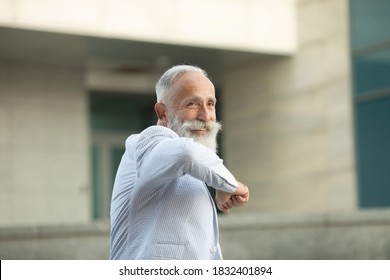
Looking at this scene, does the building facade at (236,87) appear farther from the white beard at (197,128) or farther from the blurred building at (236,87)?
the white beard at (197,128)

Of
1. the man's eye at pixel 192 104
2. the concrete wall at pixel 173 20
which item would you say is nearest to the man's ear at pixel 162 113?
the man's eye at pixel 192 104

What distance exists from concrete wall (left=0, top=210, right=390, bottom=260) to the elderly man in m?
9.21

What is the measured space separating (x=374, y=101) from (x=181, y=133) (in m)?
15.0

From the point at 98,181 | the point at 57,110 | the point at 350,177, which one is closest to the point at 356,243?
the point at 350,177

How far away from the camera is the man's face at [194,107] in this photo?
3.39 m

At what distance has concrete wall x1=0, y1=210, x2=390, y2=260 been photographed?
497 inches

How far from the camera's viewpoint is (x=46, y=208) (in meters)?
19.6

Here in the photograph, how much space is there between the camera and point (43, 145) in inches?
776

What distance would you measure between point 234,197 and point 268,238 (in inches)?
405

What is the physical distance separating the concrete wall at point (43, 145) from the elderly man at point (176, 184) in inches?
624

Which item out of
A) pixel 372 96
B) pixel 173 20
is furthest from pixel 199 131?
pixel 372 96

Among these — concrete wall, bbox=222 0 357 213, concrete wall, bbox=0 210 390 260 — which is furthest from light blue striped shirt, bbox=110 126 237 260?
concrete wall, bbox=222 0 357 213

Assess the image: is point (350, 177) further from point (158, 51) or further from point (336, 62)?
point (158, 51)

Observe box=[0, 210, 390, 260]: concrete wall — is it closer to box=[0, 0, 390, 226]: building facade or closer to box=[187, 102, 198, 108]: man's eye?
box=[0, 0, 390, 226]: building facade
